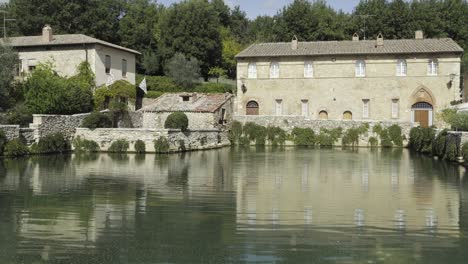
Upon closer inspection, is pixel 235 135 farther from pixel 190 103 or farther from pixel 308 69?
pixel 308 69

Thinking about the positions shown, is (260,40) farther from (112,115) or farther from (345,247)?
(345,247)

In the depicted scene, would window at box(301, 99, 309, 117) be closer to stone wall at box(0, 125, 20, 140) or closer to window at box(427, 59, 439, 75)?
window at box(427, 59, 439, 75)

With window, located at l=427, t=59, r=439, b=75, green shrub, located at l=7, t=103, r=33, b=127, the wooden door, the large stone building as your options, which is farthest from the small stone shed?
window, located at l=427, t=59, r=439, b=75

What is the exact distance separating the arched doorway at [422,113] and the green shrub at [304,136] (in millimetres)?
8893

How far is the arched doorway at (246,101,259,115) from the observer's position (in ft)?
152

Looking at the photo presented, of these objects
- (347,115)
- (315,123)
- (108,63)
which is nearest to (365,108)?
(347,115)

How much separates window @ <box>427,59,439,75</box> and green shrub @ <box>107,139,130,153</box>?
2399 centimetres

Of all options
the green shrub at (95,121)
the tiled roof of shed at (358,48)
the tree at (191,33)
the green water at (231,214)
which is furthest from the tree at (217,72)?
the green water at (231,214)

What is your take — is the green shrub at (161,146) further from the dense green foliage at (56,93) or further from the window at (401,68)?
the window at (401,68)

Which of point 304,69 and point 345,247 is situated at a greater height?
point 304,69

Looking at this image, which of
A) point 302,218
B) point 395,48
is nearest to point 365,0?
point 395,48

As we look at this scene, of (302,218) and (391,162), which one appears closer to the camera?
(302,218)

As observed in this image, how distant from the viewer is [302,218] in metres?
13.5

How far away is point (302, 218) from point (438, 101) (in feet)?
107
